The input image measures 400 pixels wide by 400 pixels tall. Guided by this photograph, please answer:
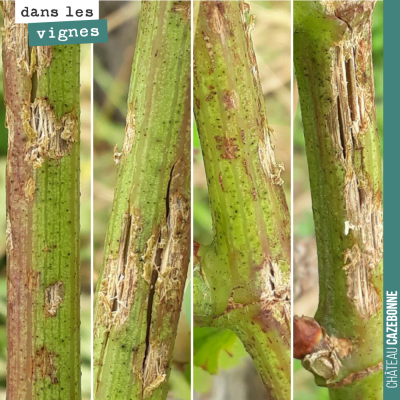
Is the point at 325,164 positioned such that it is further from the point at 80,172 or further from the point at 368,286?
the point at 80,172

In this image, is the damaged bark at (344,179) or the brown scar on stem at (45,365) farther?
the brown scar on stem at (45,365)

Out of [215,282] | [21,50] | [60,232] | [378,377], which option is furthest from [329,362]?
[21,50]

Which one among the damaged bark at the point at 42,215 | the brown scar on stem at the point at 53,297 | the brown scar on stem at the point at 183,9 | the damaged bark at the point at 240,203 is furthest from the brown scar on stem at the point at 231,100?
the brown scar on stem at the point at 53,297

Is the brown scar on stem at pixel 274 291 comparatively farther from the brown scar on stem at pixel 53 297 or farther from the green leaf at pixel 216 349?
the brown scar on stem at pixel 53 297

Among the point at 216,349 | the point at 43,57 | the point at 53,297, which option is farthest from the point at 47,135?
the point at 216,349

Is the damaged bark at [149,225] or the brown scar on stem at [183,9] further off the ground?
the brown scar on stem at [183,9]

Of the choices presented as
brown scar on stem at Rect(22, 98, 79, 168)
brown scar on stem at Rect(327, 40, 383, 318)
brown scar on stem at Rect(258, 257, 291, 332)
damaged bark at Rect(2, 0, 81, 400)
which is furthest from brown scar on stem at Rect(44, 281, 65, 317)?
brown scar on stem at Rect(327, 40, 383, 318)
